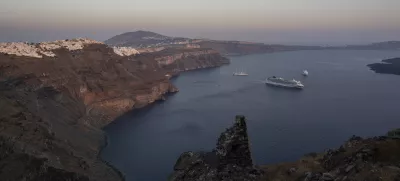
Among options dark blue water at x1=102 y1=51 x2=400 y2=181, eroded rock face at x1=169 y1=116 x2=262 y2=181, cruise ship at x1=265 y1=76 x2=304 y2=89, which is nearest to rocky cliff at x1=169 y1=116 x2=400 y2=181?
eroded rock face at x1=169 y1=116 x2=262 y2=181

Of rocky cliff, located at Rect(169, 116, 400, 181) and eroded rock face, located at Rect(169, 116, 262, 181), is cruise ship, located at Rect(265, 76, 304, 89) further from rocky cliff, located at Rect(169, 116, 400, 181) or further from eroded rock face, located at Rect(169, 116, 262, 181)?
eroded rock face, located at Rect(169, 116, 262, 181)

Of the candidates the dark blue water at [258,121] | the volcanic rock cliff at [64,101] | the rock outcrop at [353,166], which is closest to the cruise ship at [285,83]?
the dark blue water at [258,121]

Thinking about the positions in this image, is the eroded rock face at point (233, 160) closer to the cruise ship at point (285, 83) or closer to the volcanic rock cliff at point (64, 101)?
the volcanic rock cliff at point (64, 101)

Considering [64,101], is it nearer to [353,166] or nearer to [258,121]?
[258,121]

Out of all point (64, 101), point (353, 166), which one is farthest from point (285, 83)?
point (353, 166)

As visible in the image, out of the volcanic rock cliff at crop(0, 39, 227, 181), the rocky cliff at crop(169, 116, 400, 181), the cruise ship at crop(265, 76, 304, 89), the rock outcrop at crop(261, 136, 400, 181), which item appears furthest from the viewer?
the cruise ship at crop(265, 76, 304, 89)
